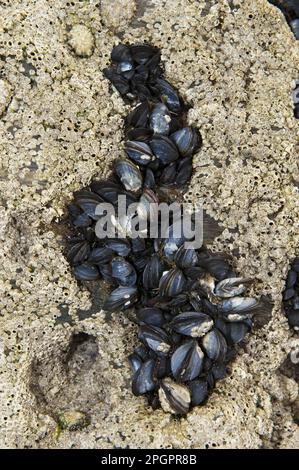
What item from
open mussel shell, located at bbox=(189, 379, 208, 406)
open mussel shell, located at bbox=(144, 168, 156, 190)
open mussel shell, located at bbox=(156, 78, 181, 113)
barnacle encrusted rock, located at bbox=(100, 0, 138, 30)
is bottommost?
open mussel shell, located at bbox=(189, 379, 208, 406)

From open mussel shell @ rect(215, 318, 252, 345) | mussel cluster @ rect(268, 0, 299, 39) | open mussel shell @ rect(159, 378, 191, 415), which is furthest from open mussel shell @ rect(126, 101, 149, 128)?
mussel cluster @ rect(268, 0, 299, 39)

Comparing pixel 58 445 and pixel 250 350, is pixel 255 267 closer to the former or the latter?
pixel 250 350

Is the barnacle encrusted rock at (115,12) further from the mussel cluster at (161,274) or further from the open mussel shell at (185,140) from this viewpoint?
the open mussel shell at (185,140)

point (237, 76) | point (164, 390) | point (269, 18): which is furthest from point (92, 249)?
point (269, 18)

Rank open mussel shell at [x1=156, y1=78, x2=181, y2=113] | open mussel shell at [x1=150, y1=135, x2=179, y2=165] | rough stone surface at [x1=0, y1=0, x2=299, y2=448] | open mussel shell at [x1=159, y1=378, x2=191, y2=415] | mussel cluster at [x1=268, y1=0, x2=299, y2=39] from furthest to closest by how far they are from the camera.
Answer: mussel cluster at [x1=268, y1=0, x2=299, y2=39] < open mussel shell at [x1=156, y1=78, x2=181, y2=113] < open mussel shell at [x1=150, y1=135, x2=179, y2=165] < rough stone surface at [x1=0, y1=0, x2=299, y2=448] < open mussel shell at [x1=159, y1=378, x2=191, y2=415]

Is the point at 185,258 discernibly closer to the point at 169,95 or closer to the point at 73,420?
the point at 169,95

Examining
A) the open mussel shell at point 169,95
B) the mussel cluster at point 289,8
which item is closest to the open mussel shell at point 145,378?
the open mussel shell at point 169,95

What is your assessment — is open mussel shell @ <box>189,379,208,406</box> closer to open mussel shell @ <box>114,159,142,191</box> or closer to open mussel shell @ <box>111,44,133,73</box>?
open mussel shell @ <box>114,159,142,191</box>
